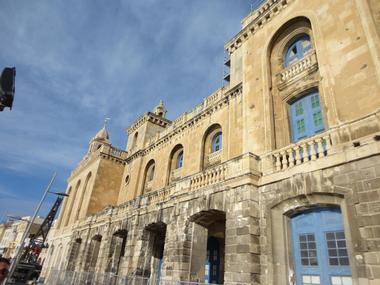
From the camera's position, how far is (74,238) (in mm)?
23516

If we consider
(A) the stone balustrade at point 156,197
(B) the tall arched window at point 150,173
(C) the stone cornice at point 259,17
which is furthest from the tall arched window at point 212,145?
(B) the tall arched window at point 150,173

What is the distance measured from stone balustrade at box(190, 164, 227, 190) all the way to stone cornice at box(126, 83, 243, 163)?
5.58 metres

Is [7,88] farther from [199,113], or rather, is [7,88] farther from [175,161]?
[175,161]

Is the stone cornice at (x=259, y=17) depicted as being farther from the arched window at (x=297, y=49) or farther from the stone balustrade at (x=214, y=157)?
the stone balustrade at (x=214, y=157)

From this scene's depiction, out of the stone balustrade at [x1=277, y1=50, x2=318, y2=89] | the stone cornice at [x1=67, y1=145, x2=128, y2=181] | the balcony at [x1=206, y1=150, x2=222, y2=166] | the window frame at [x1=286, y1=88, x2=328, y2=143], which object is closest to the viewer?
the window frame at [x1=286, y1=88, x2=328, y2=143]

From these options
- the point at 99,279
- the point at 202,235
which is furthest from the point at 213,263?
the point at 99,279

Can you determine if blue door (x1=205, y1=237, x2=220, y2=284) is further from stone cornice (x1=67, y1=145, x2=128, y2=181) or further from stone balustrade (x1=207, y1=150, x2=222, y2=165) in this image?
stone cornice (x1=67, y1=145, x2=128, y2=181)

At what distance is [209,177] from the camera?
10.8 m

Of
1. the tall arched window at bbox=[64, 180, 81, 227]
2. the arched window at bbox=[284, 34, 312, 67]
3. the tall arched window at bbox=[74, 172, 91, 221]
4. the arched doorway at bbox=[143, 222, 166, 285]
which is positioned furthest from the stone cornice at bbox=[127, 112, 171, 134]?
the arched window at bbox=[284, 34, 312, 67]

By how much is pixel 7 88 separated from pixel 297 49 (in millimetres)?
11383

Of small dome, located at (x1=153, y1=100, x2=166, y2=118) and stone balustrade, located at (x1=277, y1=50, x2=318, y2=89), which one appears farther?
small dome, located at (x1=153, y1=100, x2=166, y2=118)

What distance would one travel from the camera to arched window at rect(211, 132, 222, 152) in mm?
16188

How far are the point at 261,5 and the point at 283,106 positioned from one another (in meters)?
6.14

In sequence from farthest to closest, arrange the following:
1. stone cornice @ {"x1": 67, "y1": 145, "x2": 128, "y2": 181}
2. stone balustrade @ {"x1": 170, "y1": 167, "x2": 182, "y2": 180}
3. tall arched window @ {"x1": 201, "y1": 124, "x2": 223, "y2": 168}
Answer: stone cornice @ {"x1": 67, "y1": 145, "x2": 128, "y2": 181} → stone balustrade @ {"x1": 170, "y1": 167, "x2": 182, "y2": 180} → tall arched window @ {"x1": 201, "y1": 124, "x2": 223, "y2": 168}
